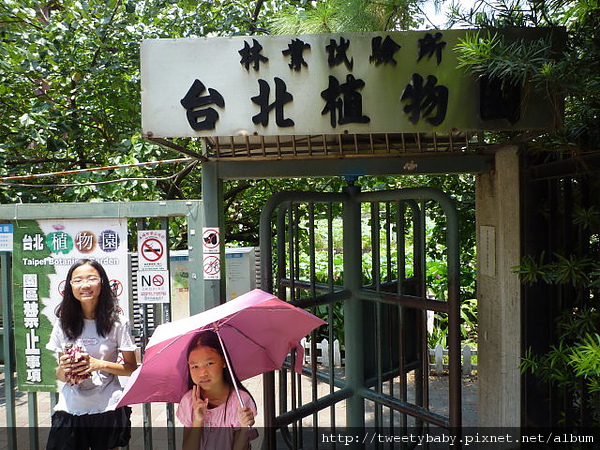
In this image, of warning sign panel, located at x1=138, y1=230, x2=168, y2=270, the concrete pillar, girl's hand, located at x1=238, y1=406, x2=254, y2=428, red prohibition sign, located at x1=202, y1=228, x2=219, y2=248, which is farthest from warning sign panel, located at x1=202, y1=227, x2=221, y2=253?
the concrete pillar

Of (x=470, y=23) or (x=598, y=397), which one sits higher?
(x=470, y=23)

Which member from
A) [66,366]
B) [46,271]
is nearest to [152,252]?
[46,271]

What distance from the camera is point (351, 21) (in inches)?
127

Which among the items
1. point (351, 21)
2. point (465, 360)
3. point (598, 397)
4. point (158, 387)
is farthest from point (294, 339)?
point (465, 360)

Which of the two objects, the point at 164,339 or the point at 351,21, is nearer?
the point at 164,339

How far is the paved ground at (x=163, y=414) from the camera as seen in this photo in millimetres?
5168

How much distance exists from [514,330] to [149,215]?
2.59 metres

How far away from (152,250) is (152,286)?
9.5 inches

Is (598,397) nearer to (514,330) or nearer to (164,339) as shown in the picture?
(514,330)

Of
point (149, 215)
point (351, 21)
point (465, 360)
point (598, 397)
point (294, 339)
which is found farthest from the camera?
point (465, 360)

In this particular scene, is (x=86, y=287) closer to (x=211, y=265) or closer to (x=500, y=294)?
(x=211, y=265)

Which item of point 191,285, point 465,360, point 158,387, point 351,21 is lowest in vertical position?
point 465,360

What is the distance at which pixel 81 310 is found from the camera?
3381 mm

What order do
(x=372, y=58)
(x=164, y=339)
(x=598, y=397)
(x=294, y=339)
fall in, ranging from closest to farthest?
(x=598, y=397) → (x=164, y=339) → (x=372, y=58) → (x=294, y=339)
